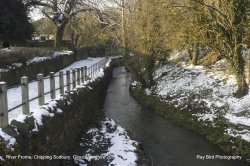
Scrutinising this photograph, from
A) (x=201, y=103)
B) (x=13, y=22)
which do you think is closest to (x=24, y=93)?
(x=201, y=103)

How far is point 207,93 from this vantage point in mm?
18922

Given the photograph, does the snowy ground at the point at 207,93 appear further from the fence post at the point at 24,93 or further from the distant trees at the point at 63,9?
the distant trees at the point at 63,9

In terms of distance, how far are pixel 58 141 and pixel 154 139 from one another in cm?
643

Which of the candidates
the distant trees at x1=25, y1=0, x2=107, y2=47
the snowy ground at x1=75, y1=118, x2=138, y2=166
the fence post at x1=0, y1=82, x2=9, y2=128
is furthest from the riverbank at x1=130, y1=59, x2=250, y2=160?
the distant trees at x1=25, y1=0, x2=107, y2=47

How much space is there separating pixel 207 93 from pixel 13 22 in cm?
1284

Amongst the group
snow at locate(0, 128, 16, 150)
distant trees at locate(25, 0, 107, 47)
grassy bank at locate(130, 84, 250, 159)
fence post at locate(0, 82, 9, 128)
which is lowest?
grassy bank at locate(130, 84, 250, 159)

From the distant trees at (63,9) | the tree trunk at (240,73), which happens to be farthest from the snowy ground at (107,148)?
the distant trees at (63,9)

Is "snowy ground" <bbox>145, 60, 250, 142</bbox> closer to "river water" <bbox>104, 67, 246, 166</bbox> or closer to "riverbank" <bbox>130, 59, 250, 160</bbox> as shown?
"riverbank" <bbox>130, 59, 250, 160</bbox>

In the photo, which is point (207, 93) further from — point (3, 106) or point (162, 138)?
point (3, 106)

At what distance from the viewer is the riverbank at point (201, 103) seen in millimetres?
13891

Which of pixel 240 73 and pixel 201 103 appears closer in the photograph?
pixel 240 73

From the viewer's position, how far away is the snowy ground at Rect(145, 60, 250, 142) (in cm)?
1498

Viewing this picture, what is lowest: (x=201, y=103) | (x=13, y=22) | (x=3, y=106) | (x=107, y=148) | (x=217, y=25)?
(x=107, y=148)

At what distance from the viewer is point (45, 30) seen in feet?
187
